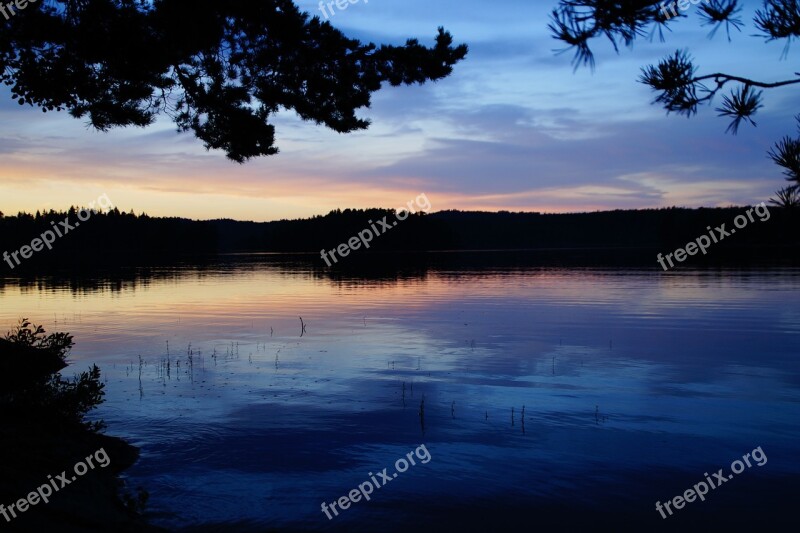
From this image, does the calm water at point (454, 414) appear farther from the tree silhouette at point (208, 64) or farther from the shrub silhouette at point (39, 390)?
the tree silhouette at point (208, 64)

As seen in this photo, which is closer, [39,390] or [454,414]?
[39,390]

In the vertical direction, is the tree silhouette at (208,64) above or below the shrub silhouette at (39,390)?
above

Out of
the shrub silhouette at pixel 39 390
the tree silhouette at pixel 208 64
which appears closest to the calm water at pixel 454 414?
the shrub silhouette at pixel 39 390

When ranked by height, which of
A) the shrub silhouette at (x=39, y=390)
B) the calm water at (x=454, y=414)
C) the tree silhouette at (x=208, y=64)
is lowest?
the calm water at (x=454, y=414)

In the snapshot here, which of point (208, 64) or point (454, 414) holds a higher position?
point (208, 64)

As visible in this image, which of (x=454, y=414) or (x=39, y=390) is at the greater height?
(x=39, y=390)

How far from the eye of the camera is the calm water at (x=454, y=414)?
995 centimetres

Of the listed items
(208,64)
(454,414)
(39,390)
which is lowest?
(454,414)

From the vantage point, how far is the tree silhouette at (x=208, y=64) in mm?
11125

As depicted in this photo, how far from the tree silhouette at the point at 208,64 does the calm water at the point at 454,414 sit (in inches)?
246

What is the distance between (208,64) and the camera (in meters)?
13.3

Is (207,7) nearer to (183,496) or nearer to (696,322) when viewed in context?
(183,496)

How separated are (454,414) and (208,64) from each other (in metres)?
8.95

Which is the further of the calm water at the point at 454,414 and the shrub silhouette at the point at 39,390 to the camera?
the shrub silhouette at the point at 39,390
